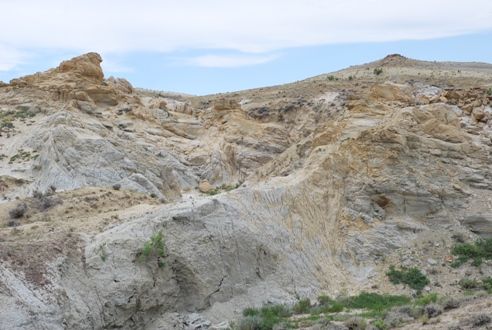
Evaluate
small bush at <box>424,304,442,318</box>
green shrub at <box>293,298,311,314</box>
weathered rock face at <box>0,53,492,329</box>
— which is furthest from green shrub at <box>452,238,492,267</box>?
small bush at <box>424,304,442,318</box>

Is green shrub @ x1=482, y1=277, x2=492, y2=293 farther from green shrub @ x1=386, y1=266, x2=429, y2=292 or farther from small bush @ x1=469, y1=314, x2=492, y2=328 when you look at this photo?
small bush @ x1=469, y1=314, x2=492, y2=328

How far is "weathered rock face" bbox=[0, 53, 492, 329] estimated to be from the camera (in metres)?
15.8

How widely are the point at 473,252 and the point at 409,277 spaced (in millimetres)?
2206

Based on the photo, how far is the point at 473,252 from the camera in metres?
20.6

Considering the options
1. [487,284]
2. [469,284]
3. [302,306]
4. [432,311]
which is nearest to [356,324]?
[432,311]

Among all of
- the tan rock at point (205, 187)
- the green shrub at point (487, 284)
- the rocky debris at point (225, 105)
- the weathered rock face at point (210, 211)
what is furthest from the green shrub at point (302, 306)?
the rocky debris at point (225, 105)

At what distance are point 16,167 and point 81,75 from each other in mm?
12137

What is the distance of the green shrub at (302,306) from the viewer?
17.7 meters

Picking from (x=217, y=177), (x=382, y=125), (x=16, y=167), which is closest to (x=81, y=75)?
(x=217, y=177)

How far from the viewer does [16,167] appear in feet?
88.1

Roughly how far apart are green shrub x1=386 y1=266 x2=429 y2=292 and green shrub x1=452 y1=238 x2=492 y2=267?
3.65 ft

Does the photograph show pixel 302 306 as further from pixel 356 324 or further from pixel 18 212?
pixel 18 212

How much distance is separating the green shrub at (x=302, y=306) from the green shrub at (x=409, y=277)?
117 inches

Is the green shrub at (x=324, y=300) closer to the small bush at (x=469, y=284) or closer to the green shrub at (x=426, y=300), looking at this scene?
the green shrub at (x=426, y=300)
